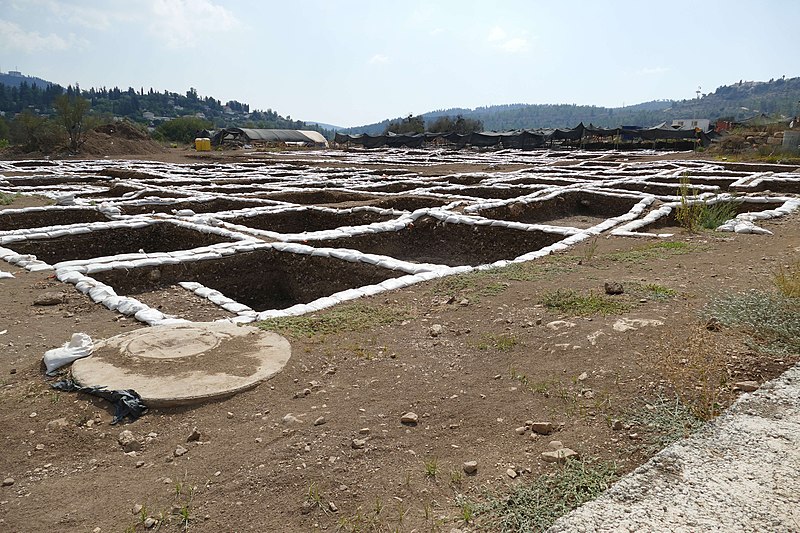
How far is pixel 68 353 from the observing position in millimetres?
3973

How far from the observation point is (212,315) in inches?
222

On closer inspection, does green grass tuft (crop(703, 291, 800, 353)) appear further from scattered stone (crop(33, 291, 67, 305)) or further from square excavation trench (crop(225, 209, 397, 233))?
square excavation trench (crop(225, 209, 397, 233))

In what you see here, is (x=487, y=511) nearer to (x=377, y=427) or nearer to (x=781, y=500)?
(x=377, y=427)

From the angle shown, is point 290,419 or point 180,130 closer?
point 290,419

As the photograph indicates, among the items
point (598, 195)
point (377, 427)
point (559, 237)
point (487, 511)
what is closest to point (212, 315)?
point (377, 427)

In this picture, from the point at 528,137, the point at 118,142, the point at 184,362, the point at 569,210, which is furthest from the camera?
the point at 528,137

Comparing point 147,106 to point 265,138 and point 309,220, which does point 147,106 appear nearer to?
point 265,138

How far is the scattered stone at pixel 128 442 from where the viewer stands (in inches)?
120

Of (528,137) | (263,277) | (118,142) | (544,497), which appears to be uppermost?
Result: (118,142)

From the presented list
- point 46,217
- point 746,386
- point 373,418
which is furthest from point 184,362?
point 46,217

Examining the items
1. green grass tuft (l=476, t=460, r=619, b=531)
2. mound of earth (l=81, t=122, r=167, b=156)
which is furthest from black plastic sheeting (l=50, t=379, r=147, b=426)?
mound of earth (l=81, t=122, r=167, b=156)

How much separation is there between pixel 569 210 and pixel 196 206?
778cm

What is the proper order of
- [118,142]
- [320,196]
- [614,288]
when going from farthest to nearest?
[118,142]
[320,196]
[614,288]

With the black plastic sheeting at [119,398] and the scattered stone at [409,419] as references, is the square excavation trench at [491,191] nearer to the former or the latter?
the black plastic sheeting at [119,398]
